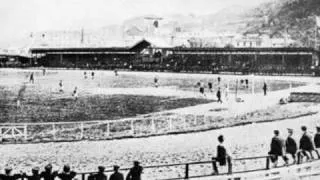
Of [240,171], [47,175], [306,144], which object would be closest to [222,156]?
[240,171]

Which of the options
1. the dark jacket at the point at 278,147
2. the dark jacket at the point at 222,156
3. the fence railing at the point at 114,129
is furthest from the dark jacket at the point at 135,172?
the fence railing at the point at 114,129

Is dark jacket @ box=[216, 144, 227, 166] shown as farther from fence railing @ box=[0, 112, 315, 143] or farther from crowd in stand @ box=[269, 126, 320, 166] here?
fence railing @ box=[0, 112, 315, 143]

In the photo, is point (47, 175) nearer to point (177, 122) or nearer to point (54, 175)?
point (54, 175)

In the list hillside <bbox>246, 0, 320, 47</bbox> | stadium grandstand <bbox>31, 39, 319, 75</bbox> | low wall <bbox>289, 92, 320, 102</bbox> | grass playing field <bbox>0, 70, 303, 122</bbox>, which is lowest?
grass playing field <bbox>0, 70, 303, 122</bbox>

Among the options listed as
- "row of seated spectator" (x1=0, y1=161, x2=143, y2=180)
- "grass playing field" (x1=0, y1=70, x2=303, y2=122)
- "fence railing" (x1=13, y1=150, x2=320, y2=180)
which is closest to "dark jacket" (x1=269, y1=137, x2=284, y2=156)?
"fence railing" (x1=13, y1=150, x2=320, y2=180)

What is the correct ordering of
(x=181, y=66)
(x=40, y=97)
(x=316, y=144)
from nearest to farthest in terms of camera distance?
1. (x=316, y=144)
2. (x=40, y=97)
3. (x=181, y=66)

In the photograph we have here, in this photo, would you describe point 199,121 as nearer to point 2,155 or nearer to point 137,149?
point 137,149

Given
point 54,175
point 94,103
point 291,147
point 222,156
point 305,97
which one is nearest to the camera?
point 54,175

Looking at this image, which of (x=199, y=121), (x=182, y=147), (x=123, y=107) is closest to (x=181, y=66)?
(x=123, y=107)

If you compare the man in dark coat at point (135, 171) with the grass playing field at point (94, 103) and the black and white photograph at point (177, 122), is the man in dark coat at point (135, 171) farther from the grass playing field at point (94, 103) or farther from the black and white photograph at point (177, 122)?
the grass playing field at point (94, 103)
